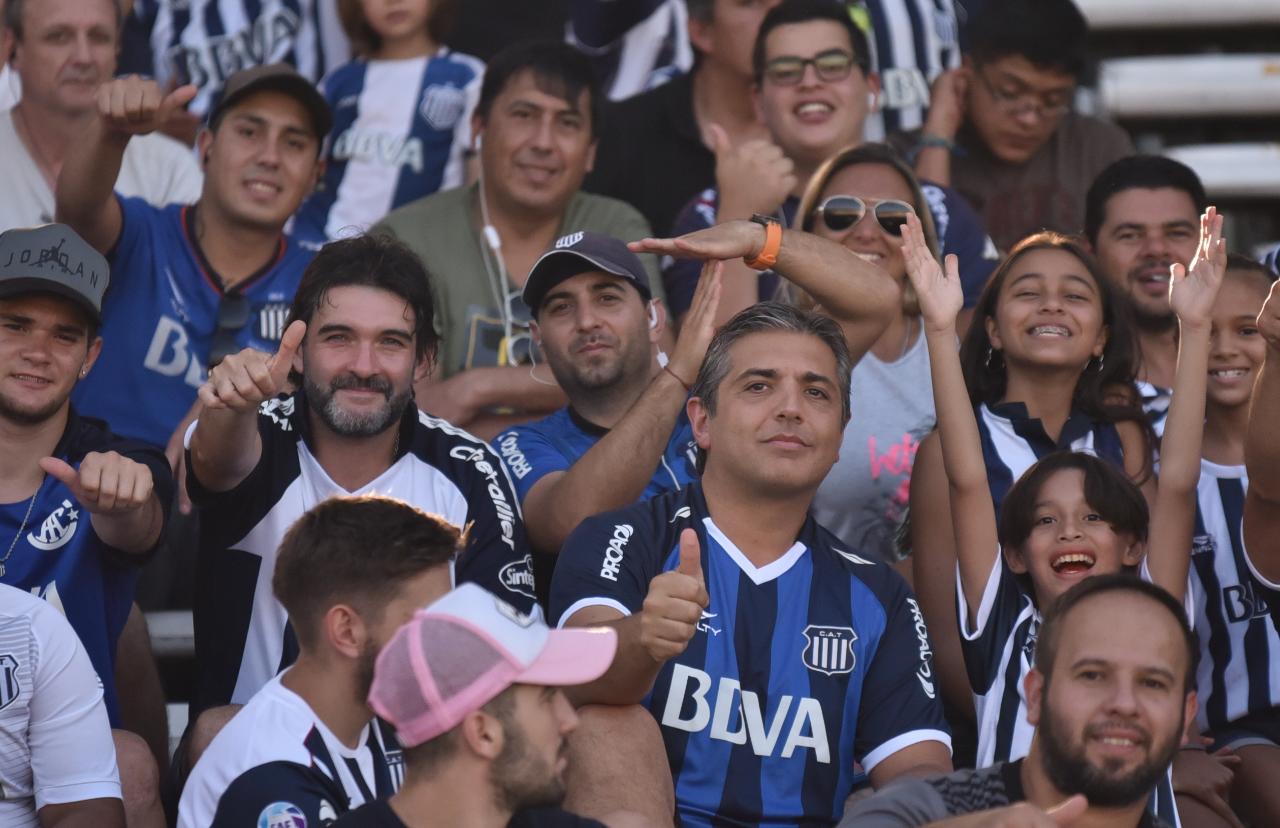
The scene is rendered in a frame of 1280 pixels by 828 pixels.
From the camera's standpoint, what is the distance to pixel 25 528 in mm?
4008

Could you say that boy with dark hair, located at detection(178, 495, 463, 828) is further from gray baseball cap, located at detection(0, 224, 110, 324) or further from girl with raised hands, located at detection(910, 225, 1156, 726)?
girl with raised hands, located at detection(910, 225, 1156, 726)

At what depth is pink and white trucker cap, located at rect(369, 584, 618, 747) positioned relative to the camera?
296 centimetres

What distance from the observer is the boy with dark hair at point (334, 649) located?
3.25 m

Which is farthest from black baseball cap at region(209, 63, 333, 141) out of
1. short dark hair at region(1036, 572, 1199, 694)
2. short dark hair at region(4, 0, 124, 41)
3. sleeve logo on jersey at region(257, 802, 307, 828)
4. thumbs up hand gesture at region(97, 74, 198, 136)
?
short dark hair at region(1036, 572, 1199, 694)

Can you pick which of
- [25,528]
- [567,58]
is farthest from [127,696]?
[567,58]

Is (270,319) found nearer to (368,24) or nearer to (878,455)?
(368,24)

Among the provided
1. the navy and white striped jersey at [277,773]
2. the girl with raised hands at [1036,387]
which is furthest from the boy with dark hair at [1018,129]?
the navy and white striped jersey at [277,773]


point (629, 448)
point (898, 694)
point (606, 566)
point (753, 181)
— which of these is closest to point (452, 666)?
point (606, 566)

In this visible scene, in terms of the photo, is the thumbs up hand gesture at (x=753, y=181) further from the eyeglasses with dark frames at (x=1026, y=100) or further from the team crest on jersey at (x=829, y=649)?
the team crest on jersey at (x=829, y=649)

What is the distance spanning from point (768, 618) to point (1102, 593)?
30.8 inches

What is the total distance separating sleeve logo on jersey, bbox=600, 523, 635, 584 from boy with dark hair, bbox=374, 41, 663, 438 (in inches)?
52.6

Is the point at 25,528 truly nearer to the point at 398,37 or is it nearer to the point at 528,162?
the point at 528,162

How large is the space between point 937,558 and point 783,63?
1959 mm

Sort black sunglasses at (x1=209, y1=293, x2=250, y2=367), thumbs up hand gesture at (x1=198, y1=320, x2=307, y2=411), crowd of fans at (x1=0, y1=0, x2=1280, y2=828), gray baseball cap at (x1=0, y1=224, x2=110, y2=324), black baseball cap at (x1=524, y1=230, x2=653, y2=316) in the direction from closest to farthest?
crowd of fans at (x1=0, y1=0, x2=1280, y2=828), thumbs up hand gesture at (x1=198, y1=320, x2=307, y2=411), gray baseball cap at (x1=0, y1=224, x2=110, y2=324), black baseball cap at (x1=524, y1=230, x2=653, y2=316), black sunglasses at (x1=209, y1=293, x2=250, y2=367)
